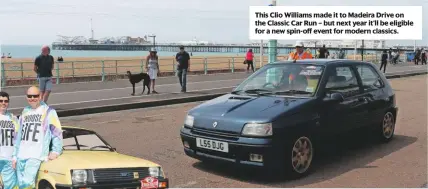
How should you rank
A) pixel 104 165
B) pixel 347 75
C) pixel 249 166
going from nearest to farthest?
1. pixel 104 165
2. pixel 249 166
3. pixel 347 75

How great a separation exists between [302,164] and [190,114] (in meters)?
1.61

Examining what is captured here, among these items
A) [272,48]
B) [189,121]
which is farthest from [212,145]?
[272,48]

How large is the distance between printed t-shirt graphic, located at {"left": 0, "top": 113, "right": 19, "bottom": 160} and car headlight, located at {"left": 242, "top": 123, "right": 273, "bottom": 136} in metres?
2.62

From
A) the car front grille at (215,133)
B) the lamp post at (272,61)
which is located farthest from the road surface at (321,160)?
the lamp post at (272,61)

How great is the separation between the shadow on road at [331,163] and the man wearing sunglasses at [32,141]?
2.58m

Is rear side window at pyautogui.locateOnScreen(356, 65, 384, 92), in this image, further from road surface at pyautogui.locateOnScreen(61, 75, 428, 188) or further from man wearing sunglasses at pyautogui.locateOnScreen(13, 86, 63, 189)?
man wearing sunglasses at pyautogui.locateOnScreen(13, 86, 63, 189)

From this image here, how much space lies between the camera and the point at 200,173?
628cm

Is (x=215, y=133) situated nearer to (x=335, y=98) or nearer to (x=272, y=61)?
(x=335, y=98)

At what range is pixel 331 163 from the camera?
6.81 metres

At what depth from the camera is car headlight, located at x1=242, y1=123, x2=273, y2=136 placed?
5.64 meters

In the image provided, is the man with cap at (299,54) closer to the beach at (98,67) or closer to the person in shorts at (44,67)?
the person in shorts at (44,67)

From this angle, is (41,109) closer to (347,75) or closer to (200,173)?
(200,173)

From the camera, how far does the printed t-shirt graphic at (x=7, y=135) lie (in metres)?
4.12

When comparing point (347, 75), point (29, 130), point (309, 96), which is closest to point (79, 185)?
point (29, 130)
